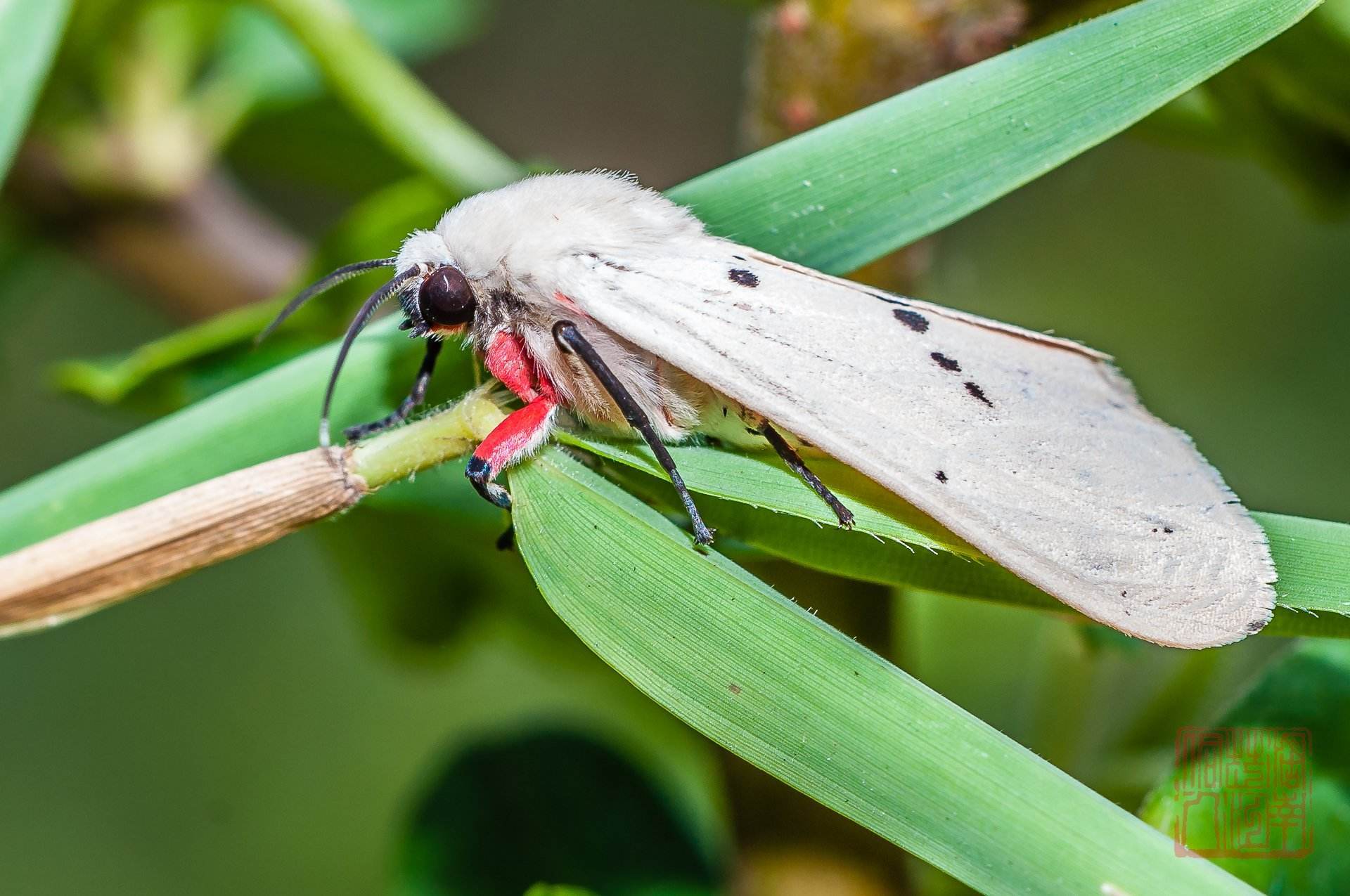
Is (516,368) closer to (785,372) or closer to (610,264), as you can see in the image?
(610,264)

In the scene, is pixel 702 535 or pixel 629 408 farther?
pixel 629 408

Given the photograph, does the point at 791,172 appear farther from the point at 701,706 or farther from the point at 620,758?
the point at 620,758

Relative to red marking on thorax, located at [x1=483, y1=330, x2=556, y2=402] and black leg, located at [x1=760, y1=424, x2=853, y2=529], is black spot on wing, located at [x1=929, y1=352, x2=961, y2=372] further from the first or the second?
red marking on thorax, located at [x1=483, y1=330, x2=556, y2=402]

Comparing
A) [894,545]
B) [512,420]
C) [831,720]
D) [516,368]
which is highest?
[516,368]

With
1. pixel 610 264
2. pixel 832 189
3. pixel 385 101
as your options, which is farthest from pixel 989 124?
pixel 385 101

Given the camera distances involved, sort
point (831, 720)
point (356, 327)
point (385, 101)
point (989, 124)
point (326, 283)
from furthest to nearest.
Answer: point (385, 101)
point (326, 283)
point (356, 327)
point (989, 124)
point (831, 720)
